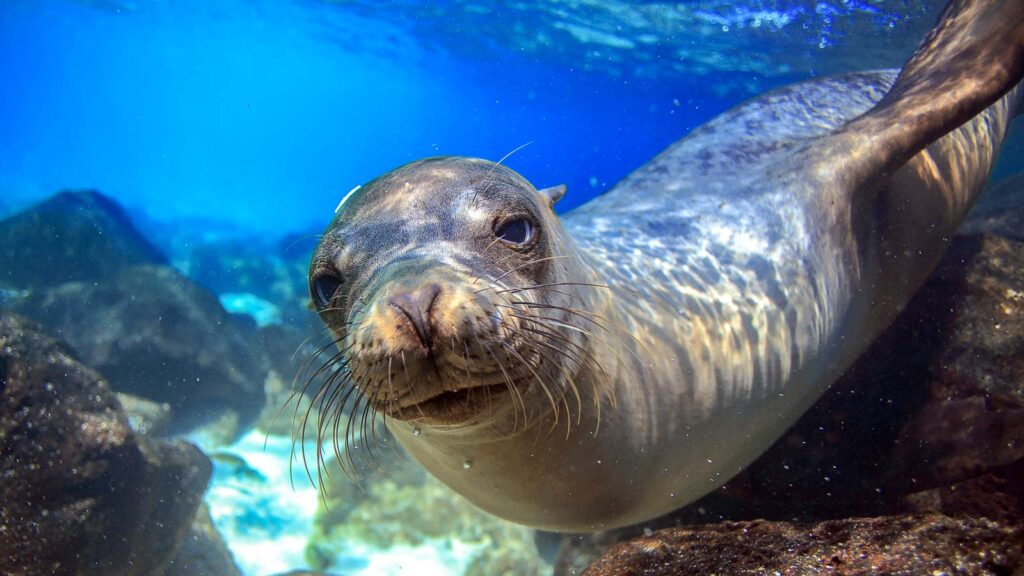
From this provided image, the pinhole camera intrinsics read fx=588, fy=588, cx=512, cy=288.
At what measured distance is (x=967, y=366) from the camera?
3010 mm

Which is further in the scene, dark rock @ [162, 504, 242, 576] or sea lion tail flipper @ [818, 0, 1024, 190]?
dark rock @ [162, 504, 242, 576]

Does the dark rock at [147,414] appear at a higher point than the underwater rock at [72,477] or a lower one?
higher

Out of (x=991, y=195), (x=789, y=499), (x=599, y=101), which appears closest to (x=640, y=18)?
(x=991, y=195)

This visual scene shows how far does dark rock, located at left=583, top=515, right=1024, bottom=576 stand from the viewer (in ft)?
3.74

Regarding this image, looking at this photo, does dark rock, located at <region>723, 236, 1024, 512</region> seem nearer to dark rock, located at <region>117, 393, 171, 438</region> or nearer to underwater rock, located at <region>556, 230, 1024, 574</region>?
underwater rock, located at <region>556, 230, 1024, 574</region>

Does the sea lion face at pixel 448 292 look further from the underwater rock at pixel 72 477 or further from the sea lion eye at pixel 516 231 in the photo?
the underwater rock at pixel 72 477

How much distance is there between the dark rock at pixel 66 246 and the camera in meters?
9.80

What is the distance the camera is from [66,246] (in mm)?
10203

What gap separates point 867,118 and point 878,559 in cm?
259

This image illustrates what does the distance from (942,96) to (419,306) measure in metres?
2.79

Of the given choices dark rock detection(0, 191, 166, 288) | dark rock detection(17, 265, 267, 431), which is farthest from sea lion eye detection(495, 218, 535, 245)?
dark rock detection(0, 191, 166, 288)

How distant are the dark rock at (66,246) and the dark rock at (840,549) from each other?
10.7 metres

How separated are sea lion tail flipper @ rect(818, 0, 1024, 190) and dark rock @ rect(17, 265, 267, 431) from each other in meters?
8.21

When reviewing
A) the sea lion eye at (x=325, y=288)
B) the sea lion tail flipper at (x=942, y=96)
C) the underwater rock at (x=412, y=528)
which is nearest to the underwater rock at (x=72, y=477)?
the underwater rock at (x=412, y=528)
